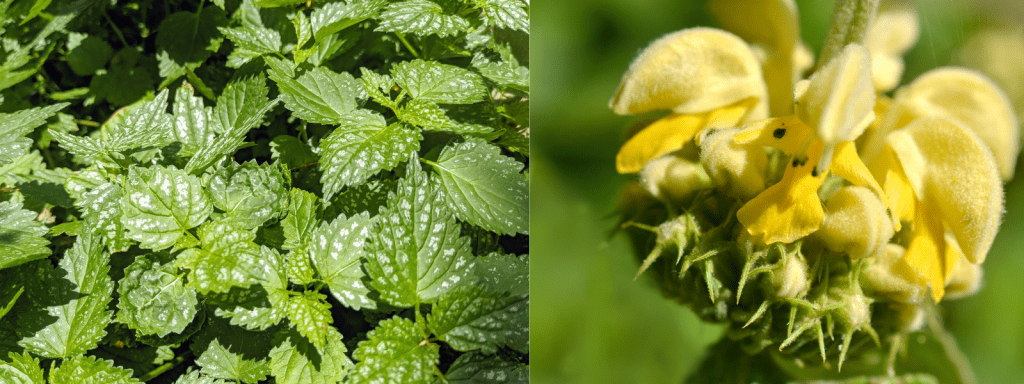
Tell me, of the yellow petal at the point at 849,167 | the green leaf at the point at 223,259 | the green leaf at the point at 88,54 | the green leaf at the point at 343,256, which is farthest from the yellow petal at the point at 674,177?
the green leaf at the point at 88,54

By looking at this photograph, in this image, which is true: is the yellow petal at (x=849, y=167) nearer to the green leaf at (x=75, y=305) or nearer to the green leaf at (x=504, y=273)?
the green leaf at (x=504, y=273)

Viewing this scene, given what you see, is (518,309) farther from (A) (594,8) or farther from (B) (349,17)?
(B) (349,17)

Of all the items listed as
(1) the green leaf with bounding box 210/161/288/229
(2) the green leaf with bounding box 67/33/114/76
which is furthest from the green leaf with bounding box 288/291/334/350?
(2) the green leaf with bounding box 67/33/114/76

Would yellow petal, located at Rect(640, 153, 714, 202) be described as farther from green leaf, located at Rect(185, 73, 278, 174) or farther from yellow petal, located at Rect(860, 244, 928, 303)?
green leaf, located at Rect(185, 73, 278, 174)

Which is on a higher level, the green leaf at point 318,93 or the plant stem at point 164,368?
the green leaf at point 318,93

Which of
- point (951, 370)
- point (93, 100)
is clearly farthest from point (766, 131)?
point (93, 100)
